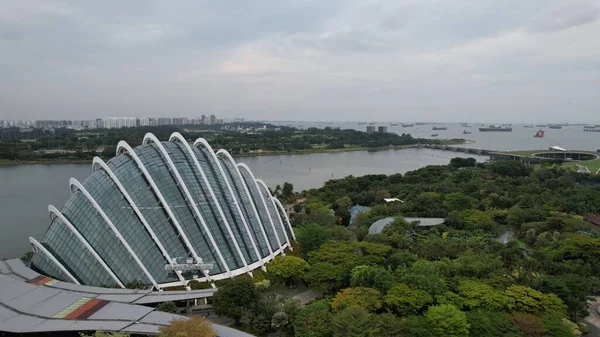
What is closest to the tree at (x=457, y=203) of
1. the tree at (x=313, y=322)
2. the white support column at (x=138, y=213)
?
the tree at (x=313, y=322)

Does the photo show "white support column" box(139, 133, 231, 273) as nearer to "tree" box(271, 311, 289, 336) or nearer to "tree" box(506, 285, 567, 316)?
"tree" box(271, 311, 289, 336)

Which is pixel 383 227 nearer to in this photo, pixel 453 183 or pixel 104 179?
pixel 104 179

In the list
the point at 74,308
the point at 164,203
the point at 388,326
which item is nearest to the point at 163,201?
the point at 164,203

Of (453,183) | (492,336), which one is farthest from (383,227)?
(453,183)

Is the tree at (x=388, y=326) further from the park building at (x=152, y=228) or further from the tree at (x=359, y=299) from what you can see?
the park building at (x=152, y=228)

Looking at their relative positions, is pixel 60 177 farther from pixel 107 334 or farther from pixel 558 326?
pixel 558 326
